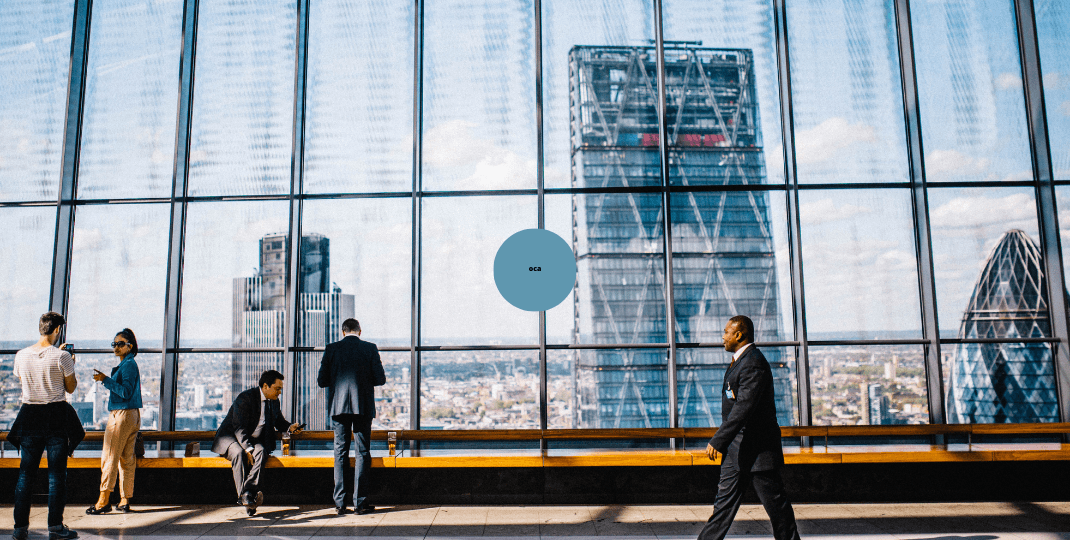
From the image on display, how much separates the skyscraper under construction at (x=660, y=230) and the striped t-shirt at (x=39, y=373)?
3.70 metres

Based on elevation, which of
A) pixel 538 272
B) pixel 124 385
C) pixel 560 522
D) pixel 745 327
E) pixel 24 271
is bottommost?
pixel 560 522

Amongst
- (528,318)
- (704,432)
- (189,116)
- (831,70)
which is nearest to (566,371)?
(528,318)

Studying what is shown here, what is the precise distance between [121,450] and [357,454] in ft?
5.52

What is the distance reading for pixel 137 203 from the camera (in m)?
5.64

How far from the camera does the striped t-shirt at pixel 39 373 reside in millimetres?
3531

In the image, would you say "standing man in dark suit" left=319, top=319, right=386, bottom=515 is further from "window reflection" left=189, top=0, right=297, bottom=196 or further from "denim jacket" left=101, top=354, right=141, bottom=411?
"window reflection" left=189, top=0, right=297, bottom=196

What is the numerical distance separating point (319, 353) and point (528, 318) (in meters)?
1.90

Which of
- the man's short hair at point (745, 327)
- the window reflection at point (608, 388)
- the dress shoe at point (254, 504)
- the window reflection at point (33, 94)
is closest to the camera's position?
the man's short hair at point (745, 327)

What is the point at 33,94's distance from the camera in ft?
19.2

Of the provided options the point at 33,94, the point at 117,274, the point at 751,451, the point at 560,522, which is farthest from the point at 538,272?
the point at 33,94

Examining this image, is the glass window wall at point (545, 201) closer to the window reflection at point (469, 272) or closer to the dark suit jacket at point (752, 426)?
the window reflection at point (469, 272)

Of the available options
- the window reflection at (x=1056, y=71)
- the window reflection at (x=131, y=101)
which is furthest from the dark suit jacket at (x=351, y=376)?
the window reflection at (x=1056, y=71)

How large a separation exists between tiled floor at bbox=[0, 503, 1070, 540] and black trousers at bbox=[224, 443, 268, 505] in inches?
7.0

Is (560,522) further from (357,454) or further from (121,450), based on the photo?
(121,450)
